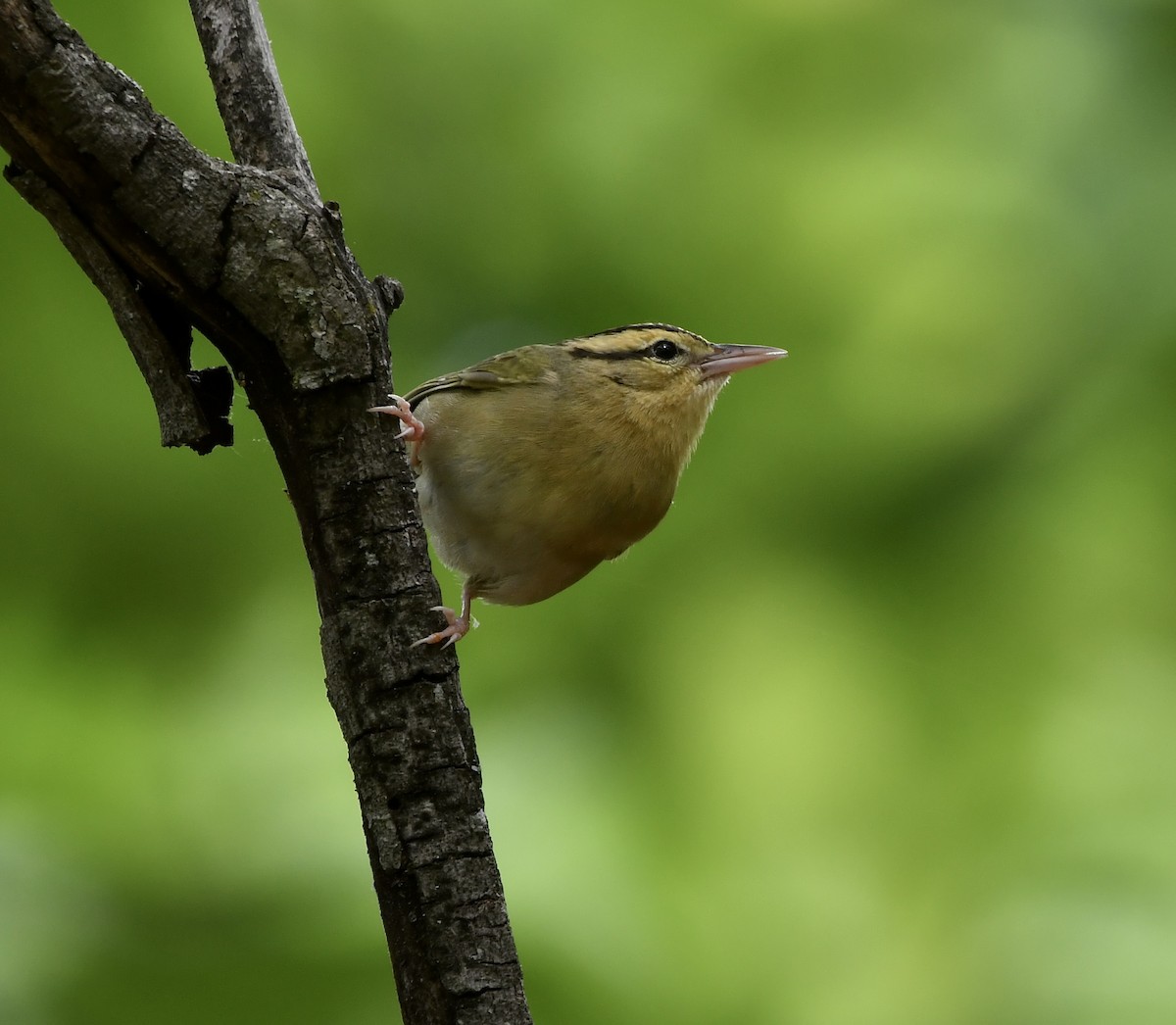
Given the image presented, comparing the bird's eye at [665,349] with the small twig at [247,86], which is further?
the bird's eye at [665,349]

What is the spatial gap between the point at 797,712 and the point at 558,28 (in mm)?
2704

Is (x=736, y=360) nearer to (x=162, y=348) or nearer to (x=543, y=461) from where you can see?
(x=543, y=461)

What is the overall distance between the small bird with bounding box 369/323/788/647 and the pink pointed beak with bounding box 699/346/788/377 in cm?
4

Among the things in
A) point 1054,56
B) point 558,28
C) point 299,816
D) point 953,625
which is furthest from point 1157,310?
point 299,816

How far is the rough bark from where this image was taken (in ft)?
5.76

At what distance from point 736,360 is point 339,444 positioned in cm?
186

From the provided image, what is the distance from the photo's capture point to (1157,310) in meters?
4.59

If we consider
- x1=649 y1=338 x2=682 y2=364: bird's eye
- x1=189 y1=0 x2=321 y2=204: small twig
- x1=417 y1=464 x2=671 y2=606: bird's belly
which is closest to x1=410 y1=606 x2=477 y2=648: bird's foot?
x1=189 y1=0 x2=321 y2=204: small twig

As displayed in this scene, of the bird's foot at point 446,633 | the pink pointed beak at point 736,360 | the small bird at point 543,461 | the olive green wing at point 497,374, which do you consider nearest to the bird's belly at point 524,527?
the small bird at point 543,461

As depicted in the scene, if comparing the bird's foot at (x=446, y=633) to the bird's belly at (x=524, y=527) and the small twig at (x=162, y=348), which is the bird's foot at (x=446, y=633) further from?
the bird's belly at (x=524, y=527)

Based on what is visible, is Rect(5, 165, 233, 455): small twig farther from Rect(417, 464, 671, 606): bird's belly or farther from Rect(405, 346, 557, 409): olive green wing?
Rect(405, 346, 557, 409): olive green wing

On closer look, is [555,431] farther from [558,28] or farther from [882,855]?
[558,28]

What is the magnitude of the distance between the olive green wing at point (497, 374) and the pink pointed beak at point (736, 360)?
46cm

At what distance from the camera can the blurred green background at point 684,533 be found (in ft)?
12.3
